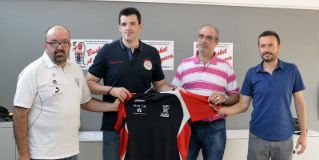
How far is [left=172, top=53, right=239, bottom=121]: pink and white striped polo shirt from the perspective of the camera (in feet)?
7.36

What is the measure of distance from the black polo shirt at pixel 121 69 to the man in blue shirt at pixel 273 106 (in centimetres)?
76

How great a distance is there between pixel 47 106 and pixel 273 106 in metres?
1.79

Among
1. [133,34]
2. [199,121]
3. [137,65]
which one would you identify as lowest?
[199,121]

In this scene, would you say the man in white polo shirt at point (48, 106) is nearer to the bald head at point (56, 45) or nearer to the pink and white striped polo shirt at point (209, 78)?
the bald head at point (56, 45)

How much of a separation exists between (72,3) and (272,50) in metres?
2.51

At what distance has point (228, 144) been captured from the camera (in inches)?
128

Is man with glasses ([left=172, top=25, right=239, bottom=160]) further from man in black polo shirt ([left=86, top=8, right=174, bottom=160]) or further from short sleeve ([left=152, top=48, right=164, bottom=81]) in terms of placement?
man in black polo shirt ([left=86, top=8, right=174, bottom=160])

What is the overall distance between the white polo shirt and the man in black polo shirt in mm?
324

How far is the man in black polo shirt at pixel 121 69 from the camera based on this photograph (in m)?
2.05

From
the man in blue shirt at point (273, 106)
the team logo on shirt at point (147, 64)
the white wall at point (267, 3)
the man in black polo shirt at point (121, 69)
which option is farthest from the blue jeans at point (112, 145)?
the white wall at point (267, 3)

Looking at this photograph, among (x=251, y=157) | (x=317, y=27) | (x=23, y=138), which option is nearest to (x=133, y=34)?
(x=23, y=138)

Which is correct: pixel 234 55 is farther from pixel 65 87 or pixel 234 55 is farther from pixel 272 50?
pixel 65 87

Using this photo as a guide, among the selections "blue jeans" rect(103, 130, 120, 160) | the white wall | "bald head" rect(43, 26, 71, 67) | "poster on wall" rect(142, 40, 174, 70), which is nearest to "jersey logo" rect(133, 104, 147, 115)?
"blue jeans" rect(103, 130, 120, 160)

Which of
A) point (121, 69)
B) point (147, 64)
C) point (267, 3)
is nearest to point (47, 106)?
point (121, 69)
